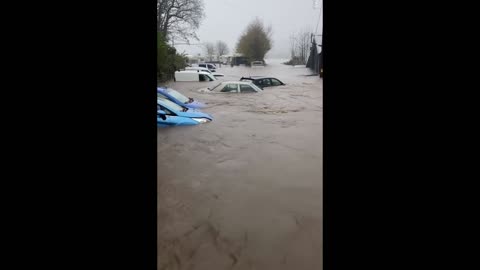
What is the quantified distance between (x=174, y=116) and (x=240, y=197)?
4400 millimetres

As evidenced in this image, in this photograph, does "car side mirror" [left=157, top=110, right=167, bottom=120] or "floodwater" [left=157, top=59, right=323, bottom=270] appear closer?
"floodwater" [left=157, top=59, right=323, bottom=270]

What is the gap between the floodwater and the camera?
343 cm

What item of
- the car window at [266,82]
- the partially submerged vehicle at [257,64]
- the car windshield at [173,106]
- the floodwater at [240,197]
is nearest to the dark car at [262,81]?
the car window at [266,82]

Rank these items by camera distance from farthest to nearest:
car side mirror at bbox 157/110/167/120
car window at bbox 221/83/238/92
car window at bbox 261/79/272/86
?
car window at bbox 261/79/272/86
car window at bbox 221/83/238/92
car side mirror at bbox 157/110/167/120

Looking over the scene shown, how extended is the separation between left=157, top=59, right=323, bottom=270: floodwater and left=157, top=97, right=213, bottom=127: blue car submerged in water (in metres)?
0.21

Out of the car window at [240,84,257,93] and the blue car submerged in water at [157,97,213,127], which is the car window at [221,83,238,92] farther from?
the blue car submerged in water at [157,97,213,127]

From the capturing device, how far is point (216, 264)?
330 centimetres

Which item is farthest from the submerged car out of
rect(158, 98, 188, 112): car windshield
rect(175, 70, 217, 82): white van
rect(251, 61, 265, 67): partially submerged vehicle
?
rect(251, 61, 265, 67): partially submerged vehicle
